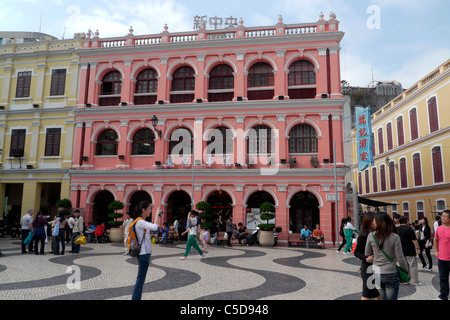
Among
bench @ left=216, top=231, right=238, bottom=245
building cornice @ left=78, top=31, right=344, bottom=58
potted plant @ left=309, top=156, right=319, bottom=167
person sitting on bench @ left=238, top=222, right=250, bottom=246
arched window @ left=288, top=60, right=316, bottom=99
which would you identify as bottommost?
bench @ left=216, top=231, right=238, bottom=245

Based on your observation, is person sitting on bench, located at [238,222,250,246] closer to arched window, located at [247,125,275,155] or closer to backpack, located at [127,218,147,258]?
arched window, located at [247,125,275,155]

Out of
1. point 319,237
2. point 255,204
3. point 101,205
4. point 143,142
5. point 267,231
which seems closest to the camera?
point 319,237

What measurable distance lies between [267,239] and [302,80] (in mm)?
10813

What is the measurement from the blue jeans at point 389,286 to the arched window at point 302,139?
17.6 meters

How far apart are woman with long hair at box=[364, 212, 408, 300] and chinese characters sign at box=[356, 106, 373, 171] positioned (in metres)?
15.9

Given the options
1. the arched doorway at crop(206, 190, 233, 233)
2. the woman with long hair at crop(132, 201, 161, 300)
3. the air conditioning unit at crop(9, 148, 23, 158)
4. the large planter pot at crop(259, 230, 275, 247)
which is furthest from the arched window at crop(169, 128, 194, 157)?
the woman with long hair at crop(132, 201, 161, 300)

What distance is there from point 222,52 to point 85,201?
14132 mm

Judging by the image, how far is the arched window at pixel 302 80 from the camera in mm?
22406

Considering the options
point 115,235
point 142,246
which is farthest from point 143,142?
point 142,246

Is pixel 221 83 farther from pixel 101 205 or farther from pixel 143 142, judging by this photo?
pixel 101 205

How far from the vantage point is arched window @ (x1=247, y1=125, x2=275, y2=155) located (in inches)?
874

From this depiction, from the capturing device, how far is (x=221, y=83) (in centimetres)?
2372

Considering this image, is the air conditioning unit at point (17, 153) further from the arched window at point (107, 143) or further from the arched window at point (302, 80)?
the arched window at point (302, 80)
